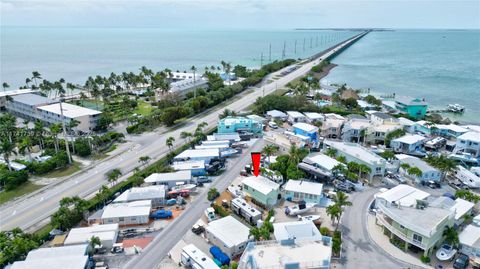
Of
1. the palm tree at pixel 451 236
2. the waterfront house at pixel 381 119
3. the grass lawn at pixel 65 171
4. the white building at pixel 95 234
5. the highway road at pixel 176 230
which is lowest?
the highway road at pixel 176 230

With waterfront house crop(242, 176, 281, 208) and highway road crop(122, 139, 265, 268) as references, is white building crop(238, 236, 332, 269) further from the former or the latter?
waterfront house crop(242, 176, 281, 208)

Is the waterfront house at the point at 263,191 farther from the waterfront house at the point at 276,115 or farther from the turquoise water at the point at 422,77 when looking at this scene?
the turquoise water at the point at 422,77

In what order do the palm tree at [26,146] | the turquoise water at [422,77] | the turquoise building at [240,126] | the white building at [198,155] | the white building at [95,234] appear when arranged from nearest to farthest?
the white building at [95,234]
the white building at [198,155]
the palm tree at [26,146]
the turquoise building at [240,126]
the turquoise water at [422,77]

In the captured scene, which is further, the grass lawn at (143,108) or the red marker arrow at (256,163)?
the grass lawn at (143,108)

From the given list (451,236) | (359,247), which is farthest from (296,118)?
(451,236)

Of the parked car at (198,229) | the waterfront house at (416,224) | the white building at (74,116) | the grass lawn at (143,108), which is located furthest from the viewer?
the grass lawn at (143,108)

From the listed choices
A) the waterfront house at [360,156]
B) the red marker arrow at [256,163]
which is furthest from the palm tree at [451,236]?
the red marker arrow at [256,163]

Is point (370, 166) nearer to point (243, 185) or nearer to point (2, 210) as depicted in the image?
point (243, 185)
